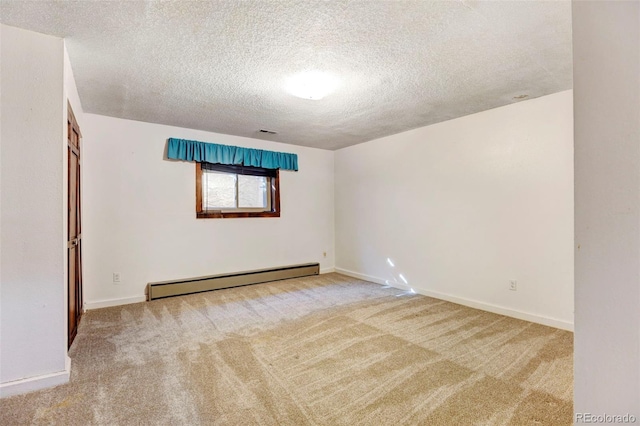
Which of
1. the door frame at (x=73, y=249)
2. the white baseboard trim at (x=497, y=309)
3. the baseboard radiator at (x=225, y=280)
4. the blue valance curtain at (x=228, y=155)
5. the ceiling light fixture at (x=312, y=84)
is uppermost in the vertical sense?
the ceiling light fixture at (x=312, y=84)

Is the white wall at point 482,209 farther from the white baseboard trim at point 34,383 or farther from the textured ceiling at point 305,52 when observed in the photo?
the white baseboard trim at point 34,383

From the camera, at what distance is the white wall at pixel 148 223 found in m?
3.67

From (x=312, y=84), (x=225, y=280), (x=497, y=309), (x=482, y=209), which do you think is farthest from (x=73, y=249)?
(x=497, y=309)

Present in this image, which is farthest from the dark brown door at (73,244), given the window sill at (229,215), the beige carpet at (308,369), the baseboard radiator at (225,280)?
the window sill at (229,215)

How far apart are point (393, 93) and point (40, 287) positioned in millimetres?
3273

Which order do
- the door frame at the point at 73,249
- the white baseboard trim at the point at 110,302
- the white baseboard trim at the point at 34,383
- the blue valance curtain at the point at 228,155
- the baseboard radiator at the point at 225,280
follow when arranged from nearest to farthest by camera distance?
the white baseboard trim at the point at 34,383, the door frame at the point at 73,249, the white baseboard trim at the point at 110,302, the baseboard radiator at the point at 225,280, the blue valance curtain at the point at 228,155

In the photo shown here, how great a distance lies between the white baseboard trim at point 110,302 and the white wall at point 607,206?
440cm

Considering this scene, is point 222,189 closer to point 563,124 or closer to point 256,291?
point 256,291

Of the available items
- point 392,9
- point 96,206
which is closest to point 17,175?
point 96,206

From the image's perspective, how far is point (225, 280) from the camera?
14.6 ft

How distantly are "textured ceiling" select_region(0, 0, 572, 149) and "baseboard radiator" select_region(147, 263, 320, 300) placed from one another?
2256 mm

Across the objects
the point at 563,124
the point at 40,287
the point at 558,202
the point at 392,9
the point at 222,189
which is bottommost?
the point at 40,287

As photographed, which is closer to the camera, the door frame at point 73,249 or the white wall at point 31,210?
the white wall at point 31,210

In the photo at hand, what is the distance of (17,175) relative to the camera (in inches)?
76.0
